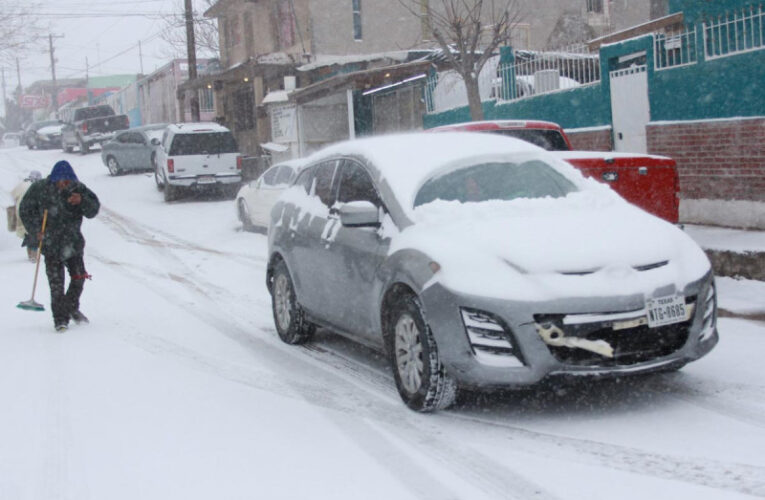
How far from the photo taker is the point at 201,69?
51.4 m

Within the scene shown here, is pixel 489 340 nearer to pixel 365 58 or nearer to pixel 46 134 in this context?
pixel 365 58

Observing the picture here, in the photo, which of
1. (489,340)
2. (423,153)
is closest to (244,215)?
(423,153)

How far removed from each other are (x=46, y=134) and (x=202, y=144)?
2821 cm

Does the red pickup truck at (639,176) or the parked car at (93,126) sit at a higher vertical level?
the parked car at (93,126)

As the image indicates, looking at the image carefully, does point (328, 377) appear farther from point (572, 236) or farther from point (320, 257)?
point (572, 236)

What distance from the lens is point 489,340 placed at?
17.3ft

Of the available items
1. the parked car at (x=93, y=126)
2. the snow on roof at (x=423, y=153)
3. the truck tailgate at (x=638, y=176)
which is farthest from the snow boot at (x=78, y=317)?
the parked car at (x=93, y=126)

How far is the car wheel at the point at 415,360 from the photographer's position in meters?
5.58

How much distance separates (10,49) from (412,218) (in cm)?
2262

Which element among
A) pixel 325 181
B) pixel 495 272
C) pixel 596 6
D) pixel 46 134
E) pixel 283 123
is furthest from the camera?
pixel 46 134

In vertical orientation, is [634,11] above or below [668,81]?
above

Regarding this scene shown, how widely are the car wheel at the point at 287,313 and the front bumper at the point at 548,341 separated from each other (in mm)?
2756

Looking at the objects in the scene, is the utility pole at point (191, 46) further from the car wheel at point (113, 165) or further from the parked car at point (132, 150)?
the car wheel at point (113, 165)

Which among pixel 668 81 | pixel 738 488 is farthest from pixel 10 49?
pixel 738 488
